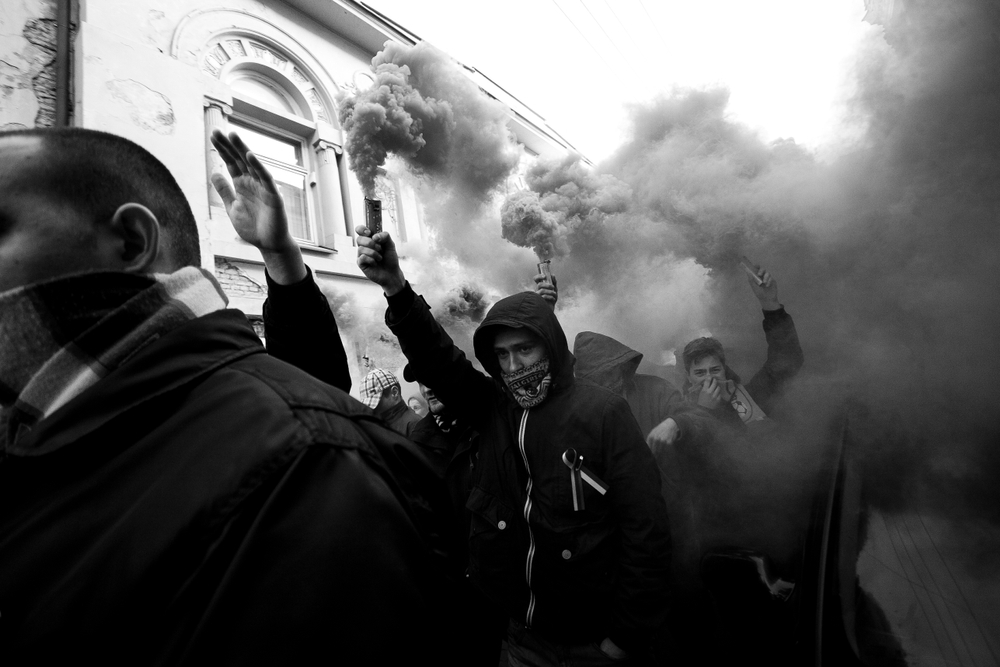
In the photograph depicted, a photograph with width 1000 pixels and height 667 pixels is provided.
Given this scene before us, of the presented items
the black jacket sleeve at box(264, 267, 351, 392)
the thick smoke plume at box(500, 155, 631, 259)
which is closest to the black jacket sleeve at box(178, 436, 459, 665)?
the black jacket sleeve at box(264, 267, 351, 392)

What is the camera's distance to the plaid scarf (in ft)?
2.31

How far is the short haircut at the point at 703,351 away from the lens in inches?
140

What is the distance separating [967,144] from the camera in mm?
3000

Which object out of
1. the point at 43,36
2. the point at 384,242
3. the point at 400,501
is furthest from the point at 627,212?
the point at 43,36

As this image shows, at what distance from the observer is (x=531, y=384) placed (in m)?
2.31

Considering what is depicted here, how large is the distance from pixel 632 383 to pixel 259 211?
9.28 ft

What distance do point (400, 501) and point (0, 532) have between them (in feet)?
1.62

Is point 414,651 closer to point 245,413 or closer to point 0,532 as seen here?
point 245,413

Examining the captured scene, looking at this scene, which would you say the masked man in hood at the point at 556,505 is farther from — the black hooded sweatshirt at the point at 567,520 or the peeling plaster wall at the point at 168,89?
the peeling plaster wall at the point at 168,89

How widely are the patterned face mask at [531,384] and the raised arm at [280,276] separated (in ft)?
2.92

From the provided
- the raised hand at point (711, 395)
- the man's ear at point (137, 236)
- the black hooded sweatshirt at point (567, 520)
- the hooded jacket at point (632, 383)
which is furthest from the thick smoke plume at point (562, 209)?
the man's ear at point (137, 236)

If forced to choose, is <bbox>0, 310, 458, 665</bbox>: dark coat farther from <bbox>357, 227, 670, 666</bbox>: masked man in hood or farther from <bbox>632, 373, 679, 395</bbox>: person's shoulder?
<bbox>632, 373, 679, 395</bbox>: person's shoulder

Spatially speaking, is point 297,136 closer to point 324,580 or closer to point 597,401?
point 597,401

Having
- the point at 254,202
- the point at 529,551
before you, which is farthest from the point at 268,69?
the point at 529,551
